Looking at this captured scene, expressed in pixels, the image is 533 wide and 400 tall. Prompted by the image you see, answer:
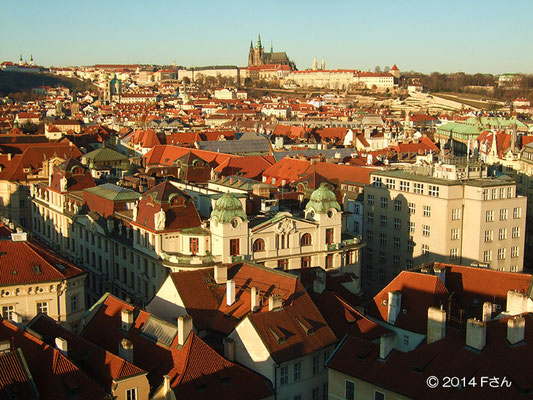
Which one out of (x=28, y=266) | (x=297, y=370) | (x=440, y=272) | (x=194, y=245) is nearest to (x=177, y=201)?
(x=194, y=245)

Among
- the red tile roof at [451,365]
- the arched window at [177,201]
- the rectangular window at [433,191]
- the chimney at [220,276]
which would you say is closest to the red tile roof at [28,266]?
the chimney at [220,276]

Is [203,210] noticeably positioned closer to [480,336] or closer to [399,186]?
[399,186]

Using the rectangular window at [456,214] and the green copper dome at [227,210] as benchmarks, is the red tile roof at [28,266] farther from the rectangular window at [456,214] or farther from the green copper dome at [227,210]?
the rectangular window at [456,214]

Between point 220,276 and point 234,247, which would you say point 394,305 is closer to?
point 220,276

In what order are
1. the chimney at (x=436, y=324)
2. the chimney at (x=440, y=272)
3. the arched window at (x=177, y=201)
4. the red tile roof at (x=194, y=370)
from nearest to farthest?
the red tile roof at (x=194, y=370), the chimney at (x=436, y=324), the chimney at (x=440, y=272), the arched window at (x=177, y=201)

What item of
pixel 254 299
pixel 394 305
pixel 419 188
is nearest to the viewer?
pixel 254 299
